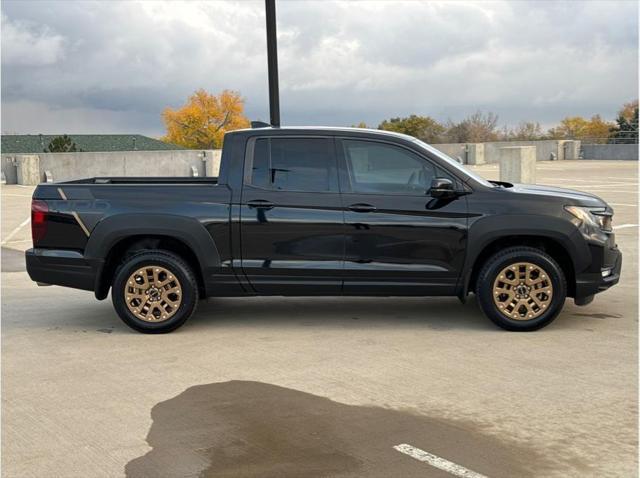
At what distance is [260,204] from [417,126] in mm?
63471

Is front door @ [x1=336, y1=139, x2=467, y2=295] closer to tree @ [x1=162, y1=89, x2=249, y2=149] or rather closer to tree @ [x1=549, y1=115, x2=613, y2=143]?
tree @ [x1=549, y1=115, x2=613, y2=143]

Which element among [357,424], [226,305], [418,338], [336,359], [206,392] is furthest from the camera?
[226,305]

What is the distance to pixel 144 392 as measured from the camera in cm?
608

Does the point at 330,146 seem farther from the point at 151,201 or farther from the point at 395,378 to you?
the point at 395,378

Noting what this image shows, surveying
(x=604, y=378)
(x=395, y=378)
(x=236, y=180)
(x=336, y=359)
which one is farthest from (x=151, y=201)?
(x=604, y=378)

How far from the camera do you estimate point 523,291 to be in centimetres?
784

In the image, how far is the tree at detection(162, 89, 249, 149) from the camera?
108 m

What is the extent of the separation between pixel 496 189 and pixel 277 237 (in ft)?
6.76

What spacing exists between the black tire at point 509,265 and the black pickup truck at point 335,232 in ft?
0.04

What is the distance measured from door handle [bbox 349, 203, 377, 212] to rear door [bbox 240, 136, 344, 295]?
0.40ft

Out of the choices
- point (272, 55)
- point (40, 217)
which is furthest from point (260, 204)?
point (272, 55)

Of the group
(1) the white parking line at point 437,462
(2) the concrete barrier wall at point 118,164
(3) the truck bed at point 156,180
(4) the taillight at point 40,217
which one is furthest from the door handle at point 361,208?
(2) the concrete barrier wall at point 118,164

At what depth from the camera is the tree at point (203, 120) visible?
108 meters

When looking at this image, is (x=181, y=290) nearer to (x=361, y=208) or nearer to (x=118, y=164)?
(x=361, y=208)
